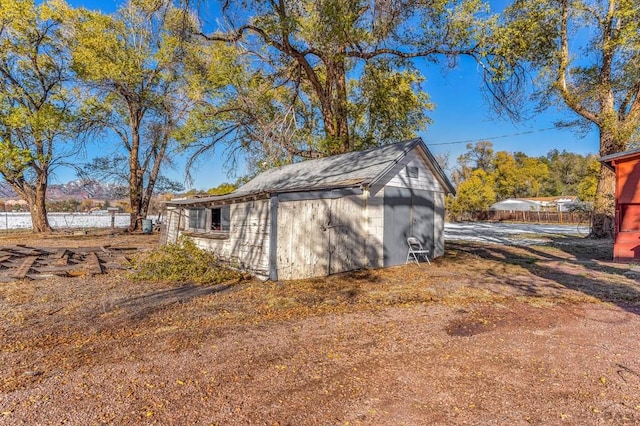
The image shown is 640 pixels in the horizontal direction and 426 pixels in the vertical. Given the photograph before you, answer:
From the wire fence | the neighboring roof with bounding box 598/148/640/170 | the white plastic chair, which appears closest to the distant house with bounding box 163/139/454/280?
the white plastic chair

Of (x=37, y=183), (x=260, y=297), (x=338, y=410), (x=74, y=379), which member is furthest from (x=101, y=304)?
(x=37, y=183)

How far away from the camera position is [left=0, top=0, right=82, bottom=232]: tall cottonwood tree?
700 inches

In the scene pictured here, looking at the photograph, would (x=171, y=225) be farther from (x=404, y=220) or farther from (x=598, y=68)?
(x=598, y=68)

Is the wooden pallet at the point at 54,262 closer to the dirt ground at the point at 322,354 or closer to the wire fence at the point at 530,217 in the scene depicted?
the dirt ground at the point at 322,354

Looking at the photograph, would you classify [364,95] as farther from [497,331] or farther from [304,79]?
[497,331]

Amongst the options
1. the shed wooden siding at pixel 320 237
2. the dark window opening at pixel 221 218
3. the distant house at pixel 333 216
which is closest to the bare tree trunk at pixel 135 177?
the distant house at pixel 333 216

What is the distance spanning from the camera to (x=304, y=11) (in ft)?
40.5

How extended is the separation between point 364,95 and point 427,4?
6.09 metres

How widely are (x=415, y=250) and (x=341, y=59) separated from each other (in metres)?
7.55

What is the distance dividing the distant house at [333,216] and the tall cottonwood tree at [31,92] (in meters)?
12.9

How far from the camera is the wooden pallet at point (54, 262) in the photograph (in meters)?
8.99

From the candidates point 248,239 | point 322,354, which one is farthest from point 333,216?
point 322,354

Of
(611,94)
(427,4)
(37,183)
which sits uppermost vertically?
(427,4)

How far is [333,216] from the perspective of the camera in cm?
912
